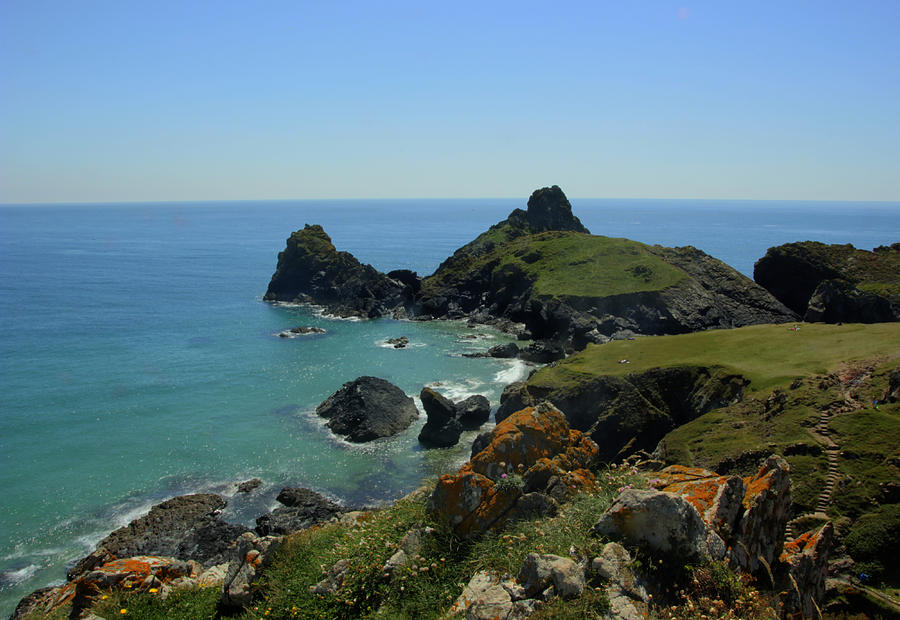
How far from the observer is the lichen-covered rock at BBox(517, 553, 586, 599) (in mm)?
7211

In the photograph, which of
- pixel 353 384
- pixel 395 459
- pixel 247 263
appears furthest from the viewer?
pixel 247 263

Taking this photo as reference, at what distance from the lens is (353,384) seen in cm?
4628

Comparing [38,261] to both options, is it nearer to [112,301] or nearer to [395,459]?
[112,301]

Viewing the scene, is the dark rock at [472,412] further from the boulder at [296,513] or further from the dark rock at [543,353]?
the dark rock at [543,353]

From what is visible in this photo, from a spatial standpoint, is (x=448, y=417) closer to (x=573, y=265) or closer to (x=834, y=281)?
(x=573, y=265)

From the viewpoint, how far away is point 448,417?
42.5 meters

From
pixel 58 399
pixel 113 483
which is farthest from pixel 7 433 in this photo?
pixel 113 483

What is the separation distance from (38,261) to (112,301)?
69536mm

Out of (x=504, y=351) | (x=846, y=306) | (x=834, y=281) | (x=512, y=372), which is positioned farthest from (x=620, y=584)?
(x=834, y=281)

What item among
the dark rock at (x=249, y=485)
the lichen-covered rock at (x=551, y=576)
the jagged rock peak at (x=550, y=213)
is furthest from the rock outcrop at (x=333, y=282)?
the lichen-covered rock at (x=551, y=576)

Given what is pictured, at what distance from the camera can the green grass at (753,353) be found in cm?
3544

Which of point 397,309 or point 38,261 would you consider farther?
point 38,261

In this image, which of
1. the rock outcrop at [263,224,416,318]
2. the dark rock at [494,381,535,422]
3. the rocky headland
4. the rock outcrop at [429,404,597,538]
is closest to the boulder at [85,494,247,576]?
the rock outcrop at [429,404,597,538]

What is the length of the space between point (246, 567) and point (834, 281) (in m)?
79.9
